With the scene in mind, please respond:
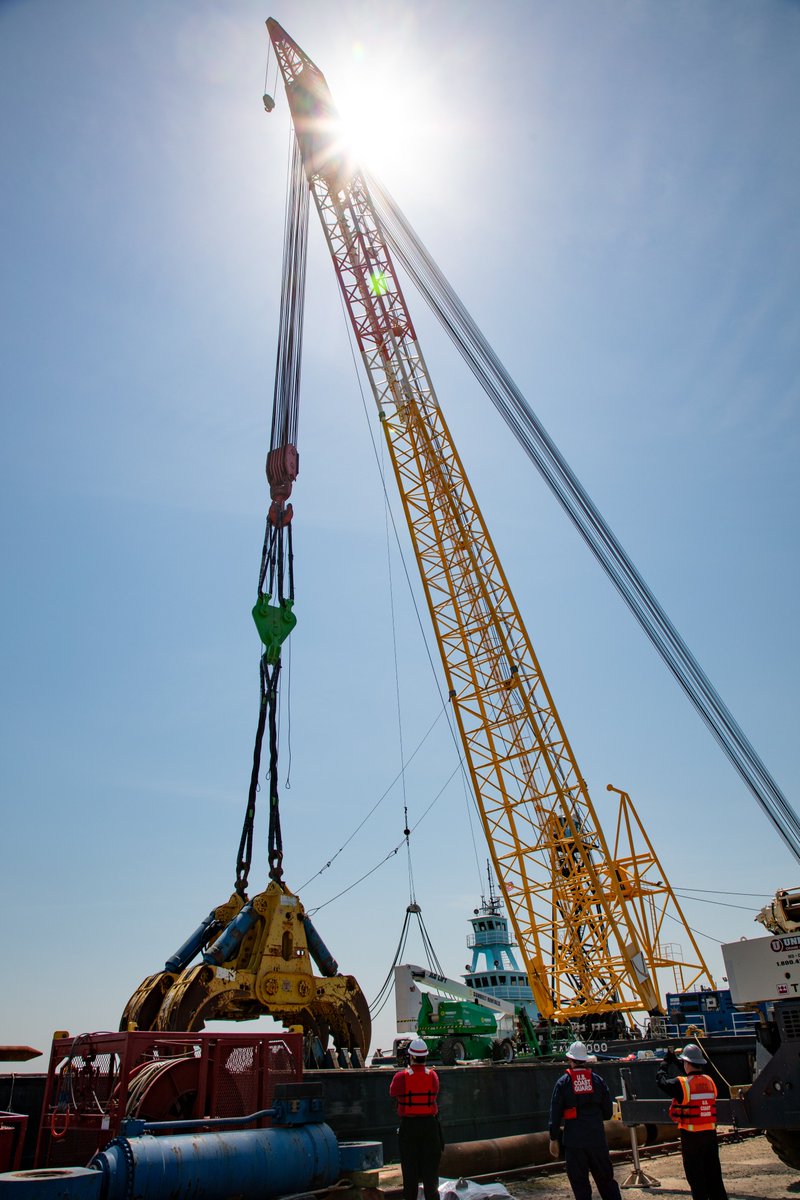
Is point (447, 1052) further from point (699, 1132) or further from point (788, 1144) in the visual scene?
point (699, 1132)

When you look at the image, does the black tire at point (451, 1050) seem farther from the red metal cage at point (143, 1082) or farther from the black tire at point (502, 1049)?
the red metal cage at point (143, 1082)

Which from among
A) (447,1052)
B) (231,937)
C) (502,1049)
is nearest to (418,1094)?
(231,937)

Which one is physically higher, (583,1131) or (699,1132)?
(583,1131)

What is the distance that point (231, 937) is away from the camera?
16.9 metres

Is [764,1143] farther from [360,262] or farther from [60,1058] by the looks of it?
[360,262]

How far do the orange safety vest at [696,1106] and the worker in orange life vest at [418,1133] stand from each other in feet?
7.57

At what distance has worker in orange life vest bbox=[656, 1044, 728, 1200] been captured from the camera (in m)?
7.34

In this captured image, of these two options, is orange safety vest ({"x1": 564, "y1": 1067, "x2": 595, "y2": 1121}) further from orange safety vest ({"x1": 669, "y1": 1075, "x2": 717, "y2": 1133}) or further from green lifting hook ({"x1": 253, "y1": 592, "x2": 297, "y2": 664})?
green lifting hook ({"x1": 253, "y1": 592, "x2": 297, "y2": 664})

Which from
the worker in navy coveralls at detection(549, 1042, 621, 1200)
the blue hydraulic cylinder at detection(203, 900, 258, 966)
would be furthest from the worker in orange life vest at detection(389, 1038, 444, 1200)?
the blue hydraulic cylinder at detection(203, 900, 258, 966)

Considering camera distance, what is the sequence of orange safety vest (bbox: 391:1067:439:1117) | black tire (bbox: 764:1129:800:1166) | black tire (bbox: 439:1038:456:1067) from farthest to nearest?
black tire (bbox: 439:1038:456:1067) → black tire (bbox: 764:1129:800:1166) → orange safety vest (bbox: 391:1067:439:1117)

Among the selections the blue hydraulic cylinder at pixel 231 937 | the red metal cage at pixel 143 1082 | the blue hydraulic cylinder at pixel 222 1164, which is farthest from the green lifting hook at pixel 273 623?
the blue hydraulic cylinder at pixel 222 1164

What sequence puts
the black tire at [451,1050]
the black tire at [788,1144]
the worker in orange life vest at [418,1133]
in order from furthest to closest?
the black tire at [451,1050] → the black tire at [788,1144] → the worker in orange life vest at [418,1133]

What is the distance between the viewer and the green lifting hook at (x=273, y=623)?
1942cm

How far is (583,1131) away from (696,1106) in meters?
1.08
